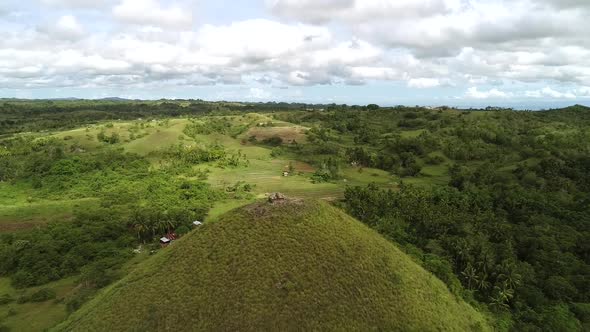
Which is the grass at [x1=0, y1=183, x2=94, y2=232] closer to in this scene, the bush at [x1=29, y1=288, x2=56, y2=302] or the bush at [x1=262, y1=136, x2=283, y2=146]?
the bush at [x1=29, y1=288, x2=56, y2=302]

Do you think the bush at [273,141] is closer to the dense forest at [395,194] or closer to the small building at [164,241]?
the dense forest at [395,194]

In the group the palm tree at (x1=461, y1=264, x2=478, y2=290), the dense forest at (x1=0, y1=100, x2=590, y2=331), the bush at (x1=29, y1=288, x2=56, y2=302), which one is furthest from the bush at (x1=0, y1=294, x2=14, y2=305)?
the palm tree at (x1=461, y1=264, x2=478, y2=290)

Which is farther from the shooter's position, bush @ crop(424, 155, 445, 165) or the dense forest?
bush @ crop(424, 155, 445, 165)

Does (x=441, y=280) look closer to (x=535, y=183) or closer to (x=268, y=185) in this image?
(x=268, y=185)

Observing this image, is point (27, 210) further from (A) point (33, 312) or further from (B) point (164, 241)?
(A) point (33, 312)

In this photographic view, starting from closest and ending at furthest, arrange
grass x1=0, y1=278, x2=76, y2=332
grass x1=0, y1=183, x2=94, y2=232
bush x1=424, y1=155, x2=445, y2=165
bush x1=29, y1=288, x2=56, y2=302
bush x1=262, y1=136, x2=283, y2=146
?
1. grass x1=0, y1=278, x2=76, y2=332
2. bush x1=29, y1=288, x2=56, y2=302
3. grass x1=0, y1=183, x2=94, y2=232
4. bush x1=424, y1=155, x2=445, y2=165
5. bush x1=262, y1=136, x2=283, y2=146

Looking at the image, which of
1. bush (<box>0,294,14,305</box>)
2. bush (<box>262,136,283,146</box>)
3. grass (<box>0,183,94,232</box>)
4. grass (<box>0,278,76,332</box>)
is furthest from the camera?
bush (<box>262,136,283,146</box>)

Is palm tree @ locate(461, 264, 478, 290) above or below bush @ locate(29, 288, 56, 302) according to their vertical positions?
above
